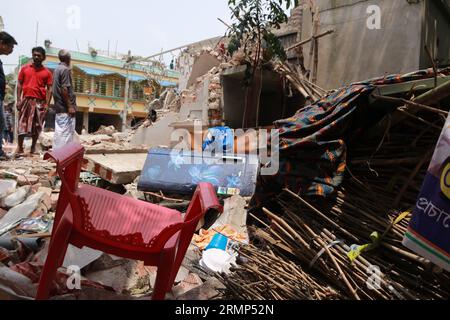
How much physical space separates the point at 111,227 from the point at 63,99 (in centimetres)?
422

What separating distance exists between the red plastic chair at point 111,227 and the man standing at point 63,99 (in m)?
3.81

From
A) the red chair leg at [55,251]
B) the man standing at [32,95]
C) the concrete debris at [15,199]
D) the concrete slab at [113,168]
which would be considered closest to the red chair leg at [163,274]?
the red chair leg at [55,251]

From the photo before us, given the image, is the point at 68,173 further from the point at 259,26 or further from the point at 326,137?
the point at 259,26

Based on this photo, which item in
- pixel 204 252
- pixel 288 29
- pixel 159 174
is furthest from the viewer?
pixel 288 29

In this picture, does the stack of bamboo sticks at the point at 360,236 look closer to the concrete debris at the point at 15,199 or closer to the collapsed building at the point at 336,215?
the collapsed building at the point at 336,215

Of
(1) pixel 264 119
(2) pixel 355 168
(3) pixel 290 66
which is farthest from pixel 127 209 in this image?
(1) pixel 264 119

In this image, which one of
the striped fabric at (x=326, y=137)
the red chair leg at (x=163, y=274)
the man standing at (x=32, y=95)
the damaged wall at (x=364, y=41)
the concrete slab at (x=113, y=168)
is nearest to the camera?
the red chair leg at (x=163, y=274)

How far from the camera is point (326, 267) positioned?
2.17m

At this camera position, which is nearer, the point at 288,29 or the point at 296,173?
the point at 296,173

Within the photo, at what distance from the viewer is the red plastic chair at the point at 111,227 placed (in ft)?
5.69

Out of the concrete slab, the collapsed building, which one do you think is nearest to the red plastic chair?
the collapsed building

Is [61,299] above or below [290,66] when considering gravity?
below

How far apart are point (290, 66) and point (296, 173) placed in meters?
4.88
